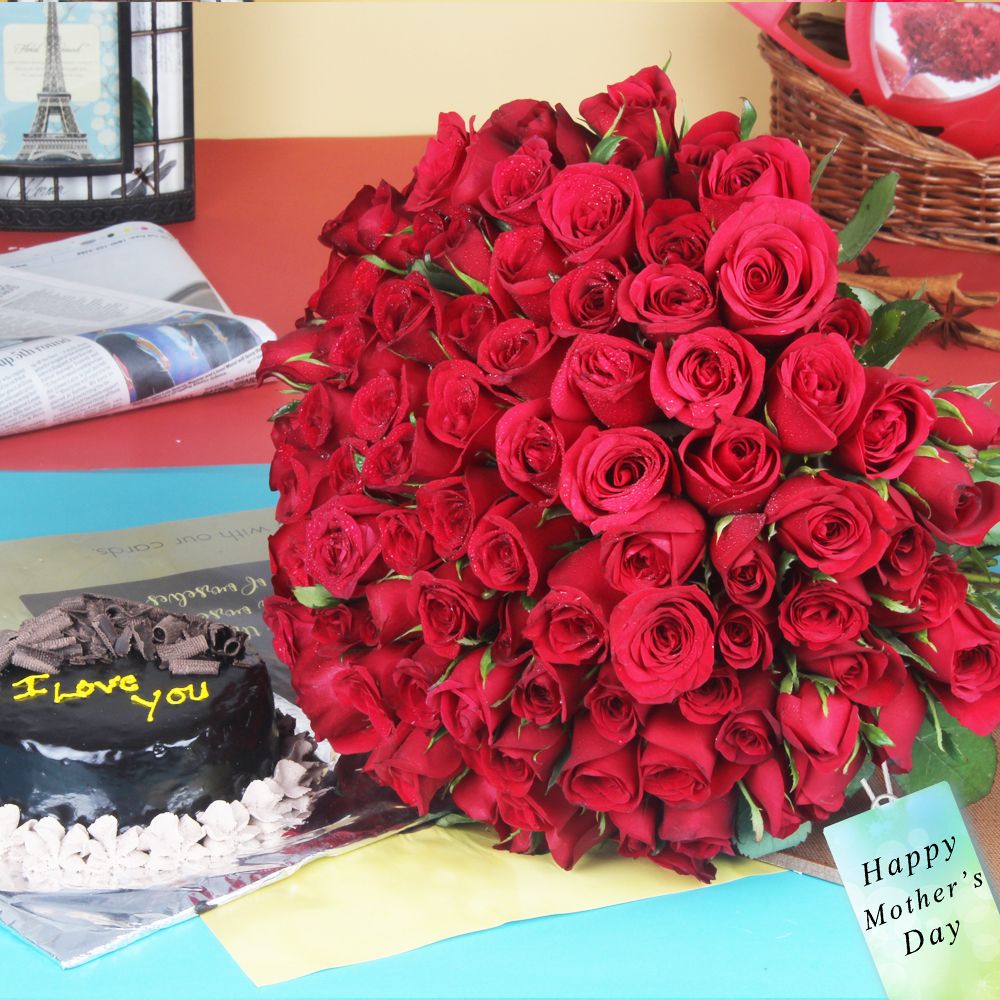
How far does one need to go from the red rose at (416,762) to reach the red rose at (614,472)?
0.13 metres

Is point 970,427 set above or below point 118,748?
above

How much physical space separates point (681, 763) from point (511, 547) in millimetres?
104

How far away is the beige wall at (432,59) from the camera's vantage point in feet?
6.46

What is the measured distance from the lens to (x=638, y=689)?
1.74ft

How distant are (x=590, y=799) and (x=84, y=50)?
117cm

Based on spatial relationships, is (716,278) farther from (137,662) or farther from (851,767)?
(137,662)

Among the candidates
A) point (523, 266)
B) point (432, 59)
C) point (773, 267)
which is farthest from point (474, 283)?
point (432, 59)

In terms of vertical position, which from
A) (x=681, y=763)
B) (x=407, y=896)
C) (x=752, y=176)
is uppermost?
(x=752, y=176)

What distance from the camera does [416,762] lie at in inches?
23.8

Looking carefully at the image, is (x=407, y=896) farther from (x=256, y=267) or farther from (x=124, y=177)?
(x=124, y=177)

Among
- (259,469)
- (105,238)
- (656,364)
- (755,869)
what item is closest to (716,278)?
(656,364)

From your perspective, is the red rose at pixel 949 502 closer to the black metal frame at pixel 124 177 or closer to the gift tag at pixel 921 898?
the gift tag at pixel 921 898

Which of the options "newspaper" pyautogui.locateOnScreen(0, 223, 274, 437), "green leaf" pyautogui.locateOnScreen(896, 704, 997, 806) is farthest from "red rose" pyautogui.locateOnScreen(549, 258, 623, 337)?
"newspaper" pyautogui.locateOnScreen(0, 223, 274, 437)

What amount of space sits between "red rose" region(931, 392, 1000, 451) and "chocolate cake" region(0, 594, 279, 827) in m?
0.32
